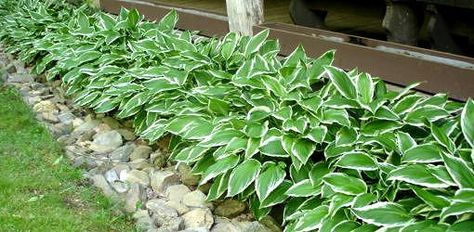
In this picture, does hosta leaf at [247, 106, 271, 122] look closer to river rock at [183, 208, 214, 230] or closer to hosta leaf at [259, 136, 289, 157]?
hosta leaf at [259, 136, 289, 157]

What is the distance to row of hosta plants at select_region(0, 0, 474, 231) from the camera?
2.55 metres

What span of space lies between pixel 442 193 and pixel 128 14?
3.84 metres

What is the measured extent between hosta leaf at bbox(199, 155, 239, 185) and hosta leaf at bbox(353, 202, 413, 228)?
799 mm

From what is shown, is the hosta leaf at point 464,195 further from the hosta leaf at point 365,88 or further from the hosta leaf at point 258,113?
the hosta leaf at point 258,113

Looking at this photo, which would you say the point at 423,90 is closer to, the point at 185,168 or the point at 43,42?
the point at 185,168

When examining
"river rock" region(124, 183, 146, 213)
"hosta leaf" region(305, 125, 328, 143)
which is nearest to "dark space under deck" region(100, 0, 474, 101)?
"hosta leaf" region(305, 125, 328, 143)

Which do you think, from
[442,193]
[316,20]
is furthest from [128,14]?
[442,193]

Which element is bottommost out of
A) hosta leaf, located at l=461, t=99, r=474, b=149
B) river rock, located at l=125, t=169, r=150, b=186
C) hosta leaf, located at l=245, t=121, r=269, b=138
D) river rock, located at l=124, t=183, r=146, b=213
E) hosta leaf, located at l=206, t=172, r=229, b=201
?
river rock, located at l=125, t=169, r=150, b=186

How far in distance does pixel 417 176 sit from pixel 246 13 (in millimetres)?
2543

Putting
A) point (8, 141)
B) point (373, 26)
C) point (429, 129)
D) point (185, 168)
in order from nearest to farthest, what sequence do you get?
point (429, 129)
point (185, 168)
point (8, 141)
point (373, 26)

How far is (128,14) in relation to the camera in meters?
5.63

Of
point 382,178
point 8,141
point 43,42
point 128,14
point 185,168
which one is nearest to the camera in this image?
point 382,178

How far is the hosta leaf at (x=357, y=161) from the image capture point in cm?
276

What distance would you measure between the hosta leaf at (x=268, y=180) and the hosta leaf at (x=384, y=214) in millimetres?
508
